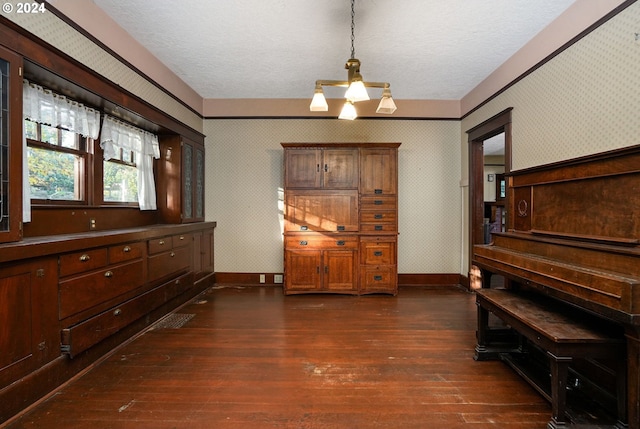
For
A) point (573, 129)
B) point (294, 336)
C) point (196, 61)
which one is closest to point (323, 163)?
point (196, 61)

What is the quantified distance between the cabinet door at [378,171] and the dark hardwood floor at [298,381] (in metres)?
1.78

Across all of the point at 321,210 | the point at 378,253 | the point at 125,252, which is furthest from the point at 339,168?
the point at 125,252

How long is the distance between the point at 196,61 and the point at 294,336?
327 cm

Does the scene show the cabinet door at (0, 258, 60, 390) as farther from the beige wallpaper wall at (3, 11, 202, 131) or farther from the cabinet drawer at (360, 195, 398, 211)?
the cabinet drawer at (360, 195, 398, 211)

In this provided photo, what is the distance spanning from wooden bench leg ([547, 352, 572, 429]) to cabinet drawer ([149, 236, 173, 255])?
3458mm

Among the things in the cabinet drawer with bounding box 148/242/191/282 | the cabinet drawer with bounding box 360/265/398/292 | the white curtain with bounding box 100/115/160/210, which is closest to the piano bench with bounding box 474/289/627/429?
the cabinet drawer with bounding box 360/265/398/292

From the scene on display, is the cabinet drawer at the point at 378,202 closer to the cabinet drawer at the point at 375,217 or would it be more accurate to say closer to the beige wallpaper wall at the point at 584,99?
the cabinet drawer at the point at 375,217

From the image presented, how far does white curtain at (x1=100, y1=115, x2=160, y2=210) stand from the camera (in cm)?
318

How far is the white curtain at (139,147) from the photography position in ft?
10.4

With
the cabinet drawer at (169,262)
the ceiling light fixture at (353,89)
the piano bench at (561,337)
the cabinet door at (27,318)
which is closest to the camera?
the piano bench at (561,337)

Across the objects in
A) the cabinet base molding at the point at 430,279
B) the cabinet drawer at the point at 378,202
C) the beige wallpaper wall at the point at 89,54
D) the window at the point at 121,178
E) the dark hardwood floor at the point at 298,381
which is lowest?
the dark hardwood floor at the point at 298,381

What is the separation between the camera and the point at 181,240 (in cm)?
391

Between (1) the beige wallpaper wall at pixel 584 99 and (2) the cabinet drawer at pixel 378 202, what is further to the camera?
(2) the cabinet drawer at pixel 378 202

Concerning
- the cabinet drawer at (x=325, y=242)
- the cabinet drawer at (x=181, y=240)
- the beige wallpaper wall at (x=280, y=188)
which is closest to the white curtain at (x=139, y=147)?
the cabinet drawer at (x=181, y=240)
